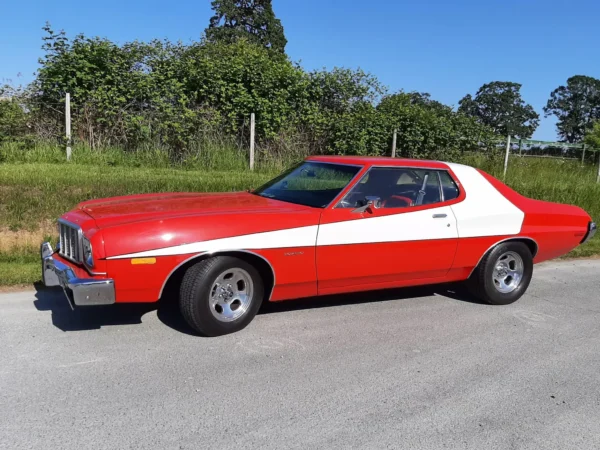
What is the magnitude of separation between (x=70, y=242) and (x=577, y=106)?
91.6 meters

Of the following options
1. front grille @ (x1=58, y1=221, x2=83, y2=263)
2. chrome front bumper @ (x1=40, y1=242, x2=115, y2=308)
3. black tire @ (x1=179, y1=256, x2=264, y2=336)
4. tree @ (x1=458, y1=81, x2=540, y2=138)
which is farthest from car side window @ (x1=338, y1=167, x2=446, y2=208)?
Result: tree @ (x1=458, y1=81, x2=540, y2=138)

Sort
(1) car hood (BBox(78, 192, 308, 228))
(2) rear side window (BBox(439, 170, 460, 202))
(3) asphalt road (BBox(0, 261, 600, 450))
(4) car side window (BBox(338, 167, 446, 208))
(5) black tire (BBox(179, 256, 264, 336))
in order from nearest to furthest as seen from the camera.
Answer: (3) asphalt road (BBox(0, 261, 600, 450))
(5) black tire (BBox(179, 256, 264, 336))
(1) car hood (BBox(78, 192, 308, 228))
(4) car side window (BBox(338, 167, 446, 208))
(2) rear side window (BBox(439, 170, 460, 202))

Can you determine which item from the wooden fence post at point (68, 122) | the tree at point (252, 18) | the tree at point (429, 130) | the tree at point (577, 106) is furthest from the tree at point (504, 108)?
the wooden fence post at point (68, 122)

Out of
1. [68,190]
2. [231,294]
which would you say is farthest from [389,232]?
[68,190]

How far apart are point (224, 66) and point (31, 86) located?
15.5 ft

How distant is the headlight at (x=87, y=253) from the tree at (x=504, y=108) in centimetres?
8410

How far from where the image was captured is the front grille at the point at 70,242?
4.29m

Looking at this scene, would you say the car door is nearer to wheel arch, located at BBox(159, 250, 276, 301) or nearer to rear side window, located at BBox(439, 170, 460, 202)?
rear side window, located at BBox(439, 170, 460, 202)

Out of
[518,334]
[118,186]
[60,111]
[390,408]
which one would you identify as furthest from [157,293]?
[60,111]

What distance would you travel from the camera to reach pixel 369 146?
15117mm

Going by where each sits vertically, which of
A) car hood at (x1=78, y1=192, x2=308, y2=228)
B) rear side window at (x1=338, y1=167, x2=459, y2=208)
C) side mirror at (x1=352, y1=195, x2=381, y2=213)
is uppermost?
rear side window at (x1=338, y1=167, x2=459, y2=208)

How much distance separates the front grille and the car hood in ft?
0.64

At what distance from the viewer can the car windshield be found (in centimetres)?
514

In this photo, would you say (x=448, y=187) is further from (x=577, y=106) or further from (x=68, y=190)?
(x=577, y=106)
